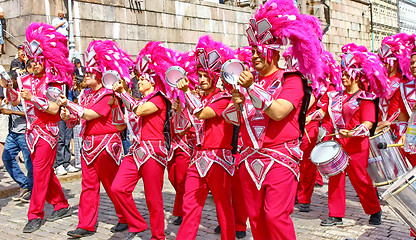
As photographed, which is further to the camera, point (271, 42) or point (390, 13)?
point (390, 13)

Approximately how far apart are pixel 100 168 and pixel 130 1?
911 cm

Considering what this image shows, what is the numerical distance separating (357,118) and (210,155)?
2023 mm

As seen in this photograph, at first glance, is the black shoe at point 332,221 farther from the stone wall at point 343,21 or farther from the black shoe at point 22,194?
the stone wall at point 343,21

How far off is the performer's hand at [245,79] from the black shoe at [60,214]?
3.85 meters

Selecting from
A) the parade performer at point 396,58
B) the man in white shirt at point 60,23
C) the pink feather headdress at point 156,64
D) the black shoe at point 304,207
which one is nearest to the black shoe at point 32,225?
the pink feather headdress at point 156,64

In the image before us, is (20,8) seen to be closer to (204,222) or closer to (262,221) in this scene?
(204,222)

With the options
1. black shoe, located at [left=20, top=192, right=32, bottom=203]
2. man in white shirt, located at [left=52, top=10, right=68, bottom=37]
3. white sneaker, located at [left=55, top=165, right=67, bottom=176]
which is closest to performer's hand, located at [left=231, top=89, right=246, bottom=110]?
black shoe, located at [left=20, top=192, right=32, bottom=203]

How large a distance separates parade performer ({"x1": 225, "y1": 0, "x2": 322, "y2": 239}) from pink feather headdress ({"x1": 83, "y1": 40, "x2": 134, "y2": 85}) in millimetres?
2094

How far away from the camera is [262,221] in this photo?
3.80 metres

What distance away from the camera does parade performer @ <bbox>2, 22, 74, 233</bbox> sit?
5953 millimetres

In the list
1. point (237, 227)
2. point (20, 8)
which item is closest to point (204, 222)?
point (237, 227)

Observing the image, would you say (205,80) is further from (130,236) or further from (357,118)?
(357,118)

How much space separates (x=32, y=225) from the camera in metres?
5.86

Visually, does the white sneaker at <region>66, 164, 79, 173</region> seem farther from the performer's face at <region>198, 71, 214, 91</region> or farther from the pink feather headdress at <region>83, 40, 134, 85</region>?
the performer's face at <region>198, 71, 214, 91</region>
